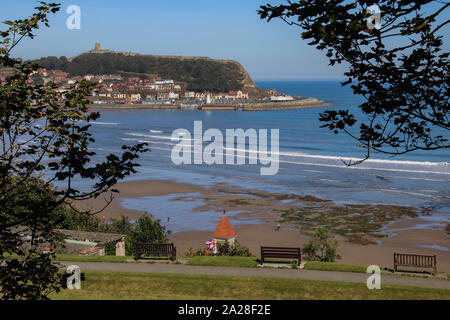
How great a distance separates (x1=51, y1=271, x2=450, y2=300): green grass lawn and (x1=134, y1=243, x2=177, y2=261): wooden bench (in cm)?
169

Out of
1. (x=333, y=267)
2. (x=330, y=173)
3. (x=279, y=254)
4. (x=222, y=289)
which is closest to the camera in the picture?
(x=222, y=289)

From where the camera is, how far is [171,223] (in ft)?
90.2

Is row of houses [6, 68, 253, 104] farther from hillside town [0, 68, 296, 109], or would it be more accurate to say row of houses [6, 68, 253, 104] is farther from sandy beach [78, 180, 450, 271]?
sandy beach [78, 180, 450, 271]

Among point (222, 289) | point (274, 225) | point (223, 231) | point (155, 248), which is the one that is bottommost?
point (274, 225)

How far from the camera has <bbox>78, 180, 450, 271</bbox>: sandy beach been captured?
22.8 metres

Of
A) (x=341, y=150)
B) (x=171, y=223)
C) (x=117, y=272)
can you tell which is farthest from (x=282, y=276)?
(x=341, y=150)

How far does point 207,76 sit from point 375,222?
173803 mm

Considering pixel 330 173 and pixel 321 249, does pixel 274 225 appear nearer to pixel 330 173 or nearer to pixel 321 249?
pixel 321 249

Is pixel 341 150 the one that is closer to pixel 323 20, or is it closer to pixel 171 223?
pixel 171 223

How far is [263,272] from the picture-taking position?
13.0 m

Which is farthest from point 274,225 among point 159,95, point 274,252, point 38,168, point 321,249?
point 159,95

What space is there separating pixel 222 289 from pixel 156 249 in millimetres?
3407

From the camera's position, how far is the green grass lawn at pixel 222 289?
432 inches

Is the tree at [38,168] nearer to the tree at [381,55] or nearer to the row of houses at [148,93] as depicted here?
the tree at [381,55]
